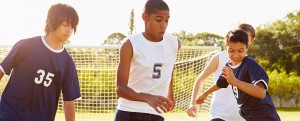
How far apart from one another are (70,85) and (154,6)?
3.30 feet

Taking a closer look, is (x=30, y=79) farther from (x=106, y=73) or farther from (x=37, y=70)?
(x=106, y=73)

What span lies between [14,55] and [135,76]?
1.01 m

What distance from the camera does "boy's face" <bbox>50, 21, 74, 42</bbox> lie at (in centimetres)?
440

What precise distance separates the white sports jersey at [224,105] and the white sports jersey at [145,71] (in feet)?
4.36

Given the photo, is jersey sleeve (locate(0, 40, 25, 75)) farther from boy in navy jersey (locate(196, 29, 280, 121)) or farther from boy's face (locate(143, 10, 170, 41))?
boy in navy jersey (locate(196, 29, 280, 121))

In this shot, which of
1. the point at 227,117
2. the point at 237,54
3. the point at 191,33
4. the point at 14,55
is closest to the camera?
the point at 14,55

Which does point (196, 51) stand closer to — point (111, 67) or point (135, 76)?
point (111, 67)

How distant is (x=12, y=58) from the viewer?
4.39 meters

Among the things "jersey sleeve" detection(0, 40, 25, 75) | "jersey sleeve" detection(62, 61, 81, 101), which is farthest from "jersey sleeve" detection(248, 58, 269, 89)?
"jersey sleeve" detection(0, 40, 25, 75)

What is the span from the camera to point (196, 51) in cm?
1231

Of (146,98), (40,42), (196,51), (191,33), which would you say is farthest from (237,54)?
(191,33)

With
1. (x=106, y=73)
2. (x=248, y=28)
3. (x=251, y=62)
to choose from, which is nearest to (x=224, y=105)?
(x=248, y=28)

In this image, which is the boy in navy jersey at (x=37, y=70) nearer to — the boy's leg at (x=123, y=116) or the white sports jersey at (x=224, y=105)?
the boy's leg at (x=123, y=116)

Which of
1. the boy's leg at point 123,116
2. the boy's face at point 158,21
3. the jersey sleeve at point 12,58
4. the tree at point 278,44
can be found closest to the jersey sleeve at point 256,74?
the boy's face at point 158,21
